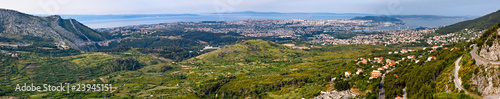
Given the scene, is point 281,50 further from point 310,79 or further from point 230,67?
point 310,79

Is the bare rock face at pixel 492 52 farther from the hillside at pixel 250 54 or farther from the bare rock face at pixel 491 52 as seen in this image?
the hillside at pixel 250 54

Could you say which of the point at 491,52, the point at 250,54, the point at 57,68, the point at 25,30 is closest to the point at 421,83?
the point at 491,52

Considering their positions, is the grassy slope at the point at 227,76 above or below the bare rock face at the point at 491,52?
below

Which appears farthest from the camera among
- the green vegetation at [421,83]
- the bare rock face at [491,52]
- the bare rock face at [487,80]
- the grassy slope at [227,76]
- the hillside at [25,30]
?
the hillside at [25,30]

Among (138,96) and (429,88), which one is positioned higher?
(429,88)

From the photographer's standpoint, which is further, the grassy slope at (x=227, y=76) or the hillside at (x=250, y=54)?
the hillside at (x=250, y=54)

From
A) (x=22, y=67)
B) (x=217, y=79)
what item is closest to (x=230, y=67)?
(x=217, y=79)

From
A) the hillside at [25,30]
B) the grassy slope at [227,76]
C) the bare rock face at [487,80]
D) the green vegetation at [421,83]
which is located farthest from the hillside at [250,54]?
the hillside at [25,30]

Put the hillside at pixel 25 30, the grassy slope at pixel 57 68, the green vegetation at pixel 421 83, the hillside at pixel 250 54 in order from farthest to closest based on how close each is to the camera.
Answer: the hillside at pixel 25 30 → the hillside at pixel 250 54 → the grassy slope at pixel 57 68 → the green vegetation at pixel 421 83

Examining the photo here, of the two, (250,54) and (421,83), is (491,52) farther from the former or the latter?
(250,54)

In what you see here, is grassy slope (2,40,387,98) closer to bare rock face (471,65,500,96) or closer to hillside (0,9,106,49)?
bare rock face (471,65,500,96)

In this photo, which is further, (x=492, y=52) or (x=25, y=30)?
(x=25, y=30)
